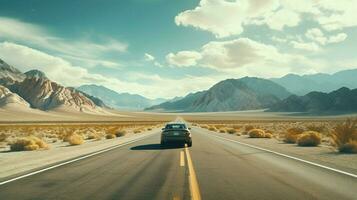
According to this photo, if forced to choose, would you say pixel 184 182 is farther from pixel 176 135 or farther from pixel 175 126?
pixel 175 126

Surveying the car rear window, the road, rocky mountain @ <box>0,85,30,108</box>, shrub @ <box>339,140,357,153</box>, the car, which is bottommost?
the road

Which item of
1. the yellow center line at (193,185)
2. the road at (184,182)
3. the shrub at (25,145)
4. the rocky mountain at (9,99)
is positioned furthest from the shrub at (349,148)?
the rocky mountain at (9,99)

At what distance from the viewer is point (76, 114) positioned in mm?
168875

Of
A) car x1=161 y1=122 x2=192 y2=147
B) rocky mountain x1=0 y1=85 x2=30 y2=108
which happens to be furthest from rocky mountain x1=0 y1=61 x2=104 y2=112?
car x1=161 y1=122 x2=192 y2=147

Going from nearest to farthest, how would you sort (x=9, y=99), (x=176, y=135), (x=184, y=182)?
(x=184, y=182), (x=176, y=135), (x=9, y=99)

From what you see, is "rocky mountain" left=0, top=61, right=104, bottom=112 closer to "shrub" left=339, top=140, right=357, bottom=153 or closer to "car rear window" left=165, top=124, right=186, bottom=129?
Answer: "car rear window" left=165, top=124, right=186, bottom=129

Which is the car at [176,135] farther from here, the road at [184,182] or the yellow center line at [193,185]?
the yellow center line at [193,185]

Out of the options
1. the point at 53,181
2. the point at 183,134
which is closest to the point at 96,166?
the point at 53,181

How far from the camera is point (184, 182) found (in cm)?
995

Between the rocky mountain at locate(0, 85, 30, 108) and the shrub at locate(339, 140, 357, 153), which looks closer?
the shrub at locate(339, 140, 357, 153)

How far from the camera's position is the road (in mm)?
8430

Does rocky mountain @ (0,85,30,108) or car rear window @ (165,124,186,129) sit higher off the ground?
rocky mountain @ (0,85,30,108)

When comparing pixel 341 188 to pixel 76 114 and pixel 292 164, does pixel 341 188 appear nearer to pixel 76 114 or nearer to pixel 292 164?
pixel 292 164

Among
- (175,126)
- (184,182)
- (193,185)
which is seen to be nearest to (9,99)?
(175,126)
